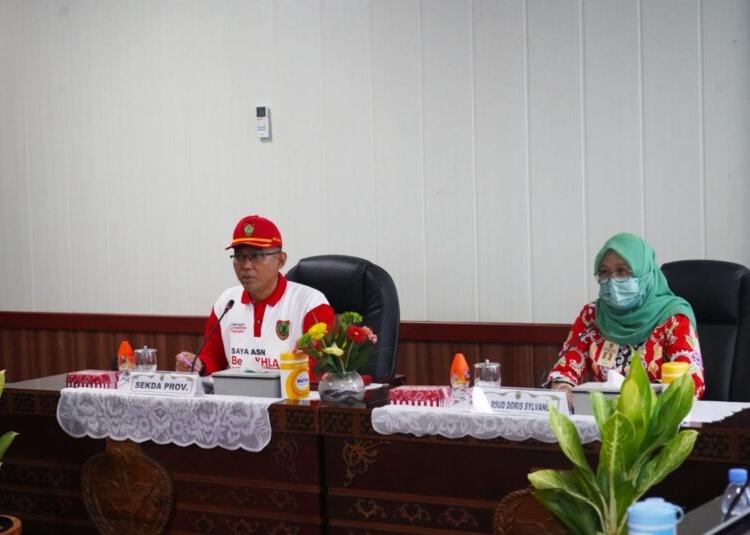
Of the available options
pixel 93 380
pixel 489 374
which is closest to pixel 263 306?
pixel 93 380

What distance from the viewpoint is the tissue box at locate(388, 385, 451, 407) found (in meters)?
2.53

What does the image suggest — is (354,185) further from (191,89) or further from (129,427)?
(129,427)

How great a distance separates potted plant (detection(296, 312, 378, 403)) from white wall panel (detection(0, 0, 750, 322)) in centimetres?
143

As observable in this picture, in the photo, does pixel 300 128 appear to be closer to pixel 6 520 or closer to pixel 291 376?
pixel 291 376

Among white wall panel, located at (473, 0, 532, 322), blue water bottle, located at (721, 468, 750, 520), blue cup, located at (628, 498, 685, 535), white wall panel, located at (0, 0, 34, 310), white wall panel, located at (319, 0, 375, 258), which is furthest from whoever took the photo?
white wall panel, located at (0, 0, 34, 310)

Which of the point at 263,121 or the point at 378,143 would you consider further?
the point at 263,121

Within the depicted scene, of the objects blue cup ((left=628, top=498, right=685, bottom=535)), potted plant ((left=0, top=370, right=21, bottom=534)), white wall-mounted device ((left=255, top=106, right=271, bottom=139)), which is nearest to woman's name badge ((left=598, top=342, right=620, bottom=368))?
potted plant ((left=0, top=370, right=21, bottom=534))

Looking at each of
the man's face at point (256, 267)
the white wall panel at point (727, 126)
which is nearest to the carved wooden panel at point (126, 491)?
the man's face at point (256, 267)

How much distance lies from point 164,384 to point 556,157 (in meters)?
1.76

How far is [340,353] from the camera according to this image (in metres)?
2.66

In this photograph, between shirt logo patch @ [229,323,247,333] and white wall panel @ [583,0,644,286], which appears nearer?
shirt logo patch @ [229,323,247,333]

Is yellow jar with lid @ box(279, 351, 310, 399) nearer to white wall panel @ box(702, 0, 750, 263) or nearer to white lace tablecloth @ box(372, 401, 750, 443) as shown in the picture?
white lace tablecloth @ box(372, 401, 750, 443)

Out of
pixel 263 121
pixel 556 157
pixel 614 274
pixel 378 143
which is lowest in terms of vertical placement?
pixel 614 274

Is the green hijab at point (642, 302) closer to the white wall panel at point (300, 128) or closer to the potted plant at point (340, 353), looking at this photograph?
the potted plant at point (340, 353)
